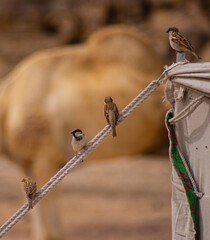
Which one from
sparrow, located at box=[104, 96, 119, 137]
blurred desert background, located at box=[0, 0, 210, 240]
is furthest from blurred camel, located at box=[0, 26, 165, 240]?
sparrow, located at box=[104, 96, 119, 137]

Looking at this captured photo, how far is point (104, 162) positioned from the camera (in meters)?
7.92

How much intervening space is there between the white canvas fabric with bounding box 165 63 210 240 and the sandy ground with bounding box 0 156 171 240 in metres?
2.79

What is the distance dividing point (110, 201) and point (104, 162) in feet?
6.49

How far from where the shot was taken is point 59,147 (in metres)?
4.19

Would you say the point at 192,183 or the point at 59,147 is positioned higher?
the point at 59,147

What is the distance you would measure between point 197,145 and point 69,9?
6.96 m

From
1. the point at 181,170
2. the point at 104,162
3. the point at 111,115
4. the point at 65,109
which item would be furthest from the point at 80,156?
the point at 104,162

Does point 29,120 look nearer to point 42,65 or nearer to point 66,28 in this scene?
point 42,65

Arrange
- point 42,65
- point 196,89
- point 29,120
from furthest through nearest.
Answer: point 42,65 → point 29,120 → point 196,89

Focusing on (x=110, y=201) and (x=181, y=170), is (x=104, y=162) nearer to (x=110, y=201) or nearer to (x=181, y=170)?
(x=110, y=201)

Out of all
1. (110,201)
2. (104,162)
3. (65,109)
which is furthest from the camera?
(104,162)

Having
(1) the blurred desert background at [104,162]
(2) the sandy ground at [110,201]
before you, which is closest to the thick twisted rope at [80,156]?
(2) the sandy ground at [110,201]

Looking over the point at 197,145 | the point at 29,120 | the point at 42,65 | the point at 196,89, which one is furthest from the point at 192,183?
the point at 42,65

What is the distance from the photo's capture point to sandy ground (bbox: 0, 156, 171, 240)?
16.2ft
